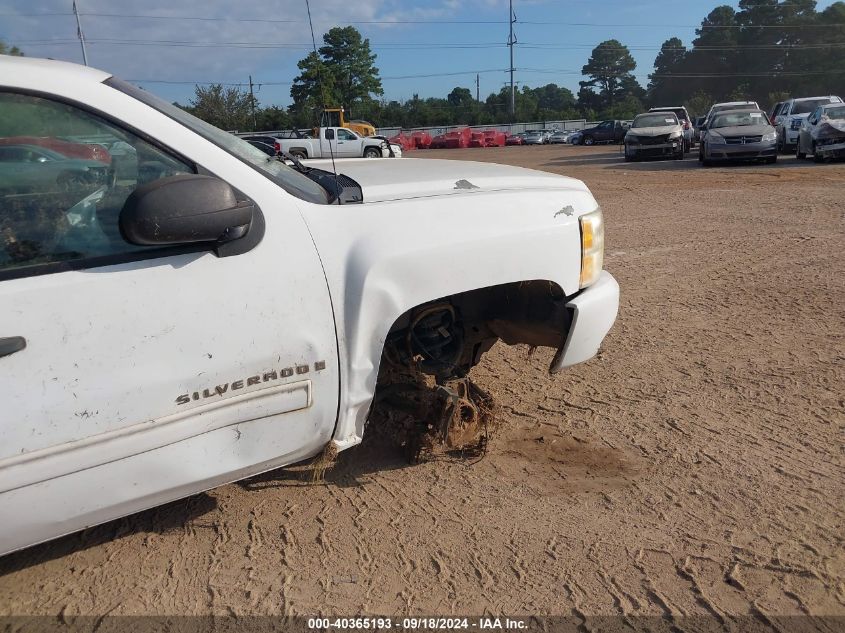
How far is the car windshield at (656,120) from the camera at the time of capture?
2216 centimetres

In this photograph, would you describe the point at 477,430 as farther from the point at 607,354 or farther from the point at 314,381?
the point at 607,354

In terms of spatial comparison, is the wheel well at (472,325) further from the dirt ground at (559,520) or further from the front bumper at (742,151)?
the front bumper at (742,151)

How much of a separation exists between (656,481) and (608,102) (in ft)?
372

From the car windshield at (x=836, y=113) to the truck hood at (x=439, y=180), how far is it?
1705 centimetres

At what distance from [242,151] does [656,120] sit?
2205cm

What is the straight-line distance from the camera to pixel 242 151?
2637 millimetres

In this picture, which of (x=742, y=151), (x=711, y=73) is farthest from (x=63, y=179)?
(x=711, y=73)

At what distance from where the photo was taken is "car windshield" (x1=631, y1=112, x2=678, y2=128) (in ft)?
72.7

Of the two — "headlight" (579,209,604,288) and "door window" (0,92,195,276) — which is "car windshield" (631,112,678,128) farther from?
"door window" (0,92,195,276)

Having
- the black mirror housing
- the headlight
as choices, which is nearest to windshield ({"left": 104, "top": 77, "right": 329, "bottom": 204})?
the black mirror housing

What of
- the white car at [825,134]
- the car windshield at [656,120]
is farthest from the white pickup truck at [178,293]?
the car windshield at [656,120]

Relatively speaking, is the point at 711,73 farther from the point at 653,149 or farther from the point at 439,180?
the point at 439,180

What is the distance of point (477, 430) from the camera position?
3.41 meters

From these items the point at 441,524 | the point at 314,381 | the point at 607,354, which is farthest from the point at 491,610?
the point at 607,354
